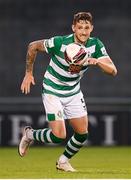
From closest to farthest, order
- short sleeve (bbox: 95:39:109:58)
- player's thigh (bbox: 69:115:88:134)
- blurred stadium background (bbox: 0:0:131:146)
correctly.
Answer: short sleeve (bbox: 95:39:109:58) → player's thigh (bbox: 69:115:88:134) → blurred stadium background (bbox: 0:0:131:146)

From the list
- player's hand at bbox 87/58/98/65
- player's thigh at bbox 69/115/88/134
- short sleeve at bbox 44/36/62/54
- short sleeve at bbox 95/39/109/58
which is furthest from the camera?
player's thigh at bbox 69/115/88/134

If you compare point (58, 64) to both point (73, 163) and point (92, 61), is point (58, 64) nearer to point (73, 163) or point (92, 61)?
point (92, 61)

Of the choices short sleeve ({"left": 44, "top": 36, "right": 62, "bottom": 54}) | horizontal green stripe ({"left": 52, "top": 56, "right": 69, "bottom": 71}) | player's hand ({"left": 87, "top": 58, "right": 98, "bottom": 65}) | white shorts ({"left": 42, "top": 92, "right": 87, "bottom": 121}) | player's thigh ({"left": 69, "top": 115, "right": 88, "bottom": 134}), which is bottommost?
player's thigh ({"left": 69, "top": 115, "right": 88, "bottom": 134})

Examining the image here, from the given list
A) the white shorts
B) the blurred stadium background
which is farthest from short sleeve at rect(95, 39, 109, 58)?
the blurred stadium background

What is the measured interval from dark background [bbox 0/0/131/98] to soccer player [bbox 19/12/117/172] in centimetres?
817

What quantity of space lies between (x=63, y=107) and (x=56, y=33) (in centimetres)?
855

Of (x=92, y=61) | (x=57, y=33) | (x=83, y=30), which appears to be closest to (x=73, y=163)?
(x=83, y=30)

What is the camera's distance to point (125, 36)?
64.0ft

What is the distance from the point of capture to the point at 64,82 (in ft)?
35.9

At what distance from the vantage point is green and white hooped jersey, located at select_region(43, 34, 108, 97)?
10711 millimetres

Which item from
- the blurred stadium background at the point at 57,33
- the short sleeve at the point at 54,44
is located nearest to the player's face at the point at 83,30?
the short sleeve at the point at 54,44

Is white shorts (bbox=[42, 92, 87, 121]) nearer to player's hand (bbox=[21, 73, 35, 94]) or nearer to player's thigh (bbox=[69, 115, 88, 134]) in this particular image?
player's thigh (bbox=[69, 115, 88, 134])

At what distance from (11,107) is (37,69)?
206cm

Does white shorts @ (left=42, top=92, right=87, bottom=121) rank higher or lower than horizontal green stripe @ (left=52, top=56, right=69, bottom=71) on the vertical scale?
lower
